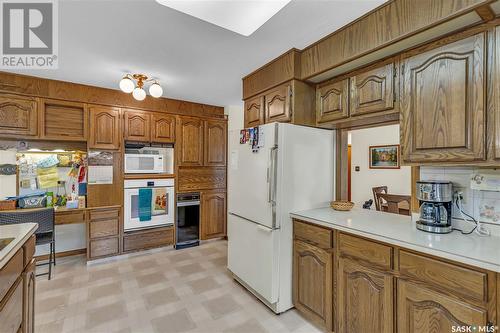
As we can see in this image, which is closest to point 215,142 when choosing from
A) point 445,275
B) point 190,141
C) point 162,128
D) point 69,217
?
point 190,141

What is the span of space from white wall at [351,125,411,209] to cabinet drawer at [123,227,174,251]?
2818 millimetres

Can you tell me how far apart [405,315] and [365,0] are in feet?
6.50

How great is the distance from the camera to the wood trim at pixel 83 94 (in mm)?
2822

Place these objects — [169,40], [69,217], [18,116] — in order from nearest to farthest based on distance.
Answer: [169,40]
[18,116]
[69,217]

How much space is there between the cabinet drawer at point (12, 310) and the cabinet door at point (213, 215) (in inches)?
108

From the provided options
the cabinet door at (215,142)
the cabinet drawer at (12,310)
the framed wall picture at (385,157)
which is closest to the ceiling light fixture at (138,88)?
the cabinet door at (215,142)

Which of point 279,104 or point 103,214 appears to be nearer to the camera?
point 279,104

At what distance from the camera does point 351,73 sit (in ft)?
6.71

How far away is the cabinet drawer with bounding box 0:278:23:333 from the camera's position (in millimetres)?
1079

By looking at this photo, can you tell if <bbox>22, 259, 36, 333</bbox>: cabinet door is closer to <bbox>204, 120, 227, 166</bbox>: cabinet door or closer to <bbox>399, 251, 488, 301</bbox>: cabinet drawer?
<bbox>399, 251, 488, 301</bbox>: cabinet drawer

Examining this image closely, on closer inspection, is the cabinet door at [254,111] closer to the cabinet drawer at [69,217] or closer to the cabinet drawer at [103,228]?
the cabinet drawer at [103,228]

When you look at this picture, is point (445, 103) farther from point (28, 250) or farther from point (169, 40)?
point (28, 250)

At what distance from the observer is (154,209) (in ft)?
11.9

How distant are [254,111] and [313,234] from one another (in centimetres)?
150
